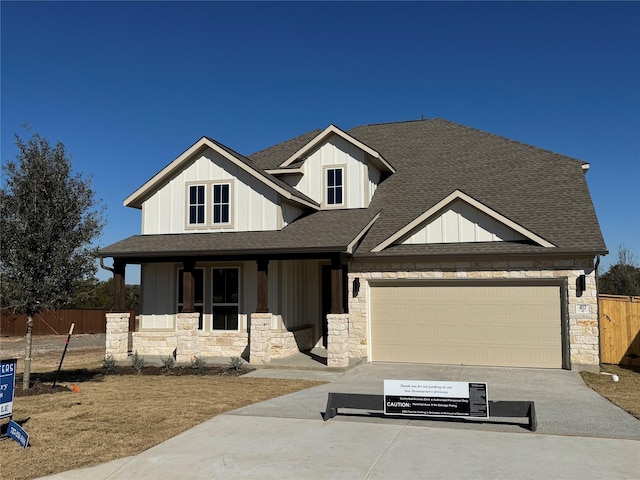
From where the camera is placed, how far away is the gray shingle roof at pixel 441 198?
48.2 ft

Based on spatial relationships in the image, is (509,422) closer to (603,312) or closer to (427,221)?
(427,221)

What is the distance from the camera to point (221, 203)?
17.2 meters

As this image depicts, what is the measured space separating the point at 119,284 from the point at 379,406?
36.5 feet

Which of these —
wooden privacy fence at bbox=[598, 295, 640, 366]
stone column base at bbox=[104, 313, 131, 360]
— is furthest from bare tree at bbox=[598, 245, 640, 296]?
stone column base at bbox=[104, 313, 131, 360]

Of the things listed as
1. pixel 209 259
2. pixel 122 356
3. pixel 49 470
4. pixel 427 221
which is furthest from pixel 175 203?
pixel 49 470

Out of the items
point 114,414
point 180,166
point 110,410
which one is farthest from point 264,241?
point 114,414

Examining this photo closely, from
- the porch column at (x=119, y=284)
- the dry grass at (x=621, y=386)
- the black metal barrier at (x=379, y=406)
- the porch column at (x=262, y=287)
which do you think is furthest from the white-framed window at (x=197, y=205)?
the dry grass at (x=621, y=386)

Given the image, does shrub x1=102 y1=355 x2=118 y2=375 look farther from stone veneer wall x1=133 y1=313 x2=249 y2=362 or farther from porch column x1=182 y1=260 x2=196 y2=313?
porch column x1=182 y1=260 x2=196 y2=313

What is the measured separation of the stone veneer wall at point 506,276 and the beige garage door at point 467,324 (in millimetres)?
323

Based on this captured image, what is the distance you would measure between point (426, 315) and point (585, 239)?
4608mm

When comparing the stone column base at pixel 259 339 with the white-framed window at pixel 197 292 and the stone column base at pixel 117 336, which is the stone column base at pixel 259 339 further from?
the stone column base at pixel 117 336

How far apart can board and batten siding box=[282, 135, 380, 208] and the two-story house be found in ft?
0.16

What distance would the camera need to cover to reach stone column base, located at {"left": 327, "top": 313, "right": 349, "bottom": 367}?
46.3 feet

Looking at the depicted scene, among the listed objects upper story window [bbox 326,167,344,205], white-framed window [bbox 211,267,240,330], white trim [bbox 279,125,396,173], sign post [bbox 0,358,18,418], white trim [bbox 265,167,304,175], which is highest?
white trim [bbox 279,125,396,173]
